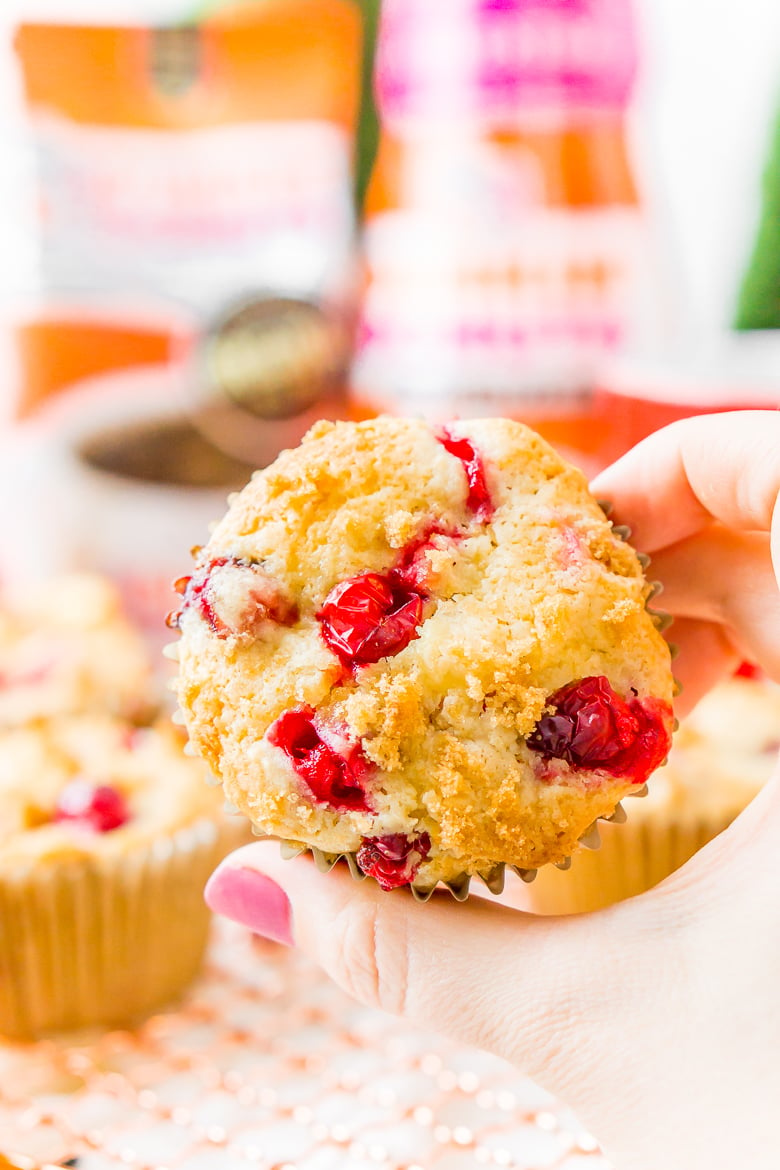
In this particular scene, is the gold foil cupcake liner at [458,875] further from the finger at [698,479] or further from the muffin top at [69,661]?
the muffin top at [69,661]

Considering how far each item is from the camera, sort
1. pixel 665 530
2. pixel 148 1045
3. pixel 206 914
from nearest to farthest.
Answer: pixel 665 530, pixel 148 1045, pixel 206 914

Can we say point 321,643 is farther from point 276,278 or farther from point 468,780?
point 276,278

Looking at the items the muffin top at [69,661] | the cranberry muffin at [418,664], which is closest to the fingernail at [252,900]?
the cranberry muffin at [418,664]

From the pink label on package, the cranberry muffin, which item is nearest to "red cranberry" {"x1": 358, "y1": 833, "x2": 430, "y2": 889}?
the cranberry muffin

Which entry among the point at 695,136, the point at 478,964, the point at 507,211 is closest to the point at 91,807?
the point at 478,964

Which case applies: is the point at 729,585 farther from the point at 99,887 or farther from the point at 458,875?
the point at 99,887

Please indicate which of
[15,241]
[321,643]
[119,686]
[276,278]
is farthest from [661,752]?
[15,241]

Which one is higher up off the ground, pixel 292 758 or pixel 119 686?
pixel 292 758
